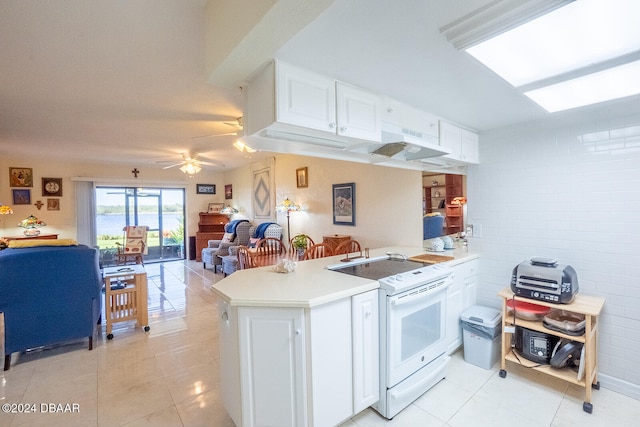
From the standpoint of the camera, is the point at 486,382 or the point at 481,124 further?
the point at 481,124

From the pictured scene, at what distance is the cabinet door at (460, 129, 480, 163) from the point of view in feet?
8.85

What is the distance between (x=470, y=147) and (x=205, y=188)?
7.27 metres

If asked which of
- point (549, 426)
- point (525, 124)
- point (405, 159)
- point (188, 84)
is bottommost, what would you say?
point (549, 426)

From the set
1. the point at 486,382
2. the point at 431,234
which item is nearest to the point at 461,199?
the point at 431,234

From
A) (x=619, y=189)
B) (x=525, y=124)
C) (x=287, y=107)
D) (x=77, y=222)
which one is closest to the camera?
(x=287, y=107)

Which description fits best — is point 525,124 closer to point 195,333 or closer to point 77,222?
point 195,333

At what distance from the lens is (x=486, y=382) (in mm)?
2199

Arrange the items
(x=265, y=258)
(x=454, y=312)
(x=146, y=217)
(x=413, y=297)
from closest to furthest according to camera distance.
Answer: (x=413, y=297)
(x=454, y=312)
(x=265, y=258)
(x=146, y=217)

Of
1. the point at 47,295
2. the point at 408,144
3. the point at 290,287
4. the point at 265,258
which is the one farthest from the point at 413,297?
the point at 47,295

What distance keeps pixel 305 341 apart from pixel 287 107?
125cm

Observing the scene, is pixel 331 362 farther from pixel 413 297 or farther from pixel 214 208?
pixel 214 208

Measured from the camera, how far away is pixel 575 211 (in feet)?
7.61

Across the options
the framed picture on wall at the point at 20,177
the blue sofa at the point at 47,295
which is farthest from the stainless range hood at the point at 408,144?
the framed picture on wall at the point at 20,177

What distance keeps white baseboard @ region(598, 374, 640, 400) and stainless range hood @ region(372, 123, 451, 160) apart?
2141 mm
